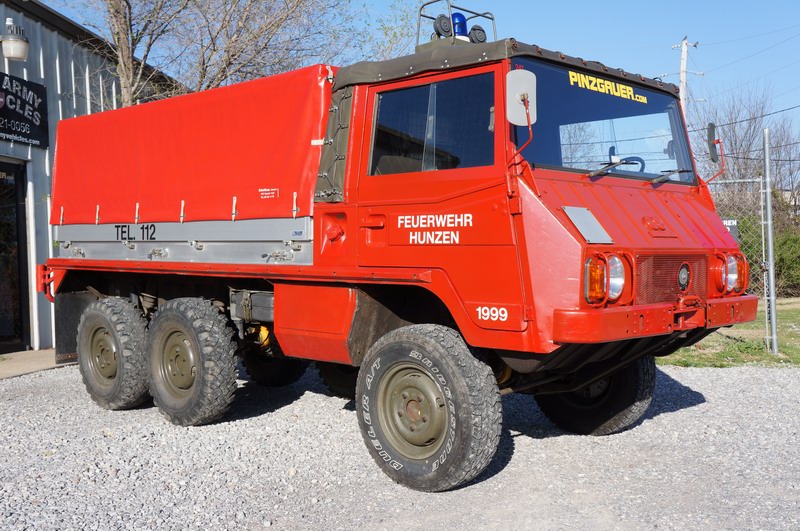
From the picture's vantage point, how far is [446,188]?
5277 millimetres

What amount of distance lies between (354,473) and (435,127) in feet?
8.06

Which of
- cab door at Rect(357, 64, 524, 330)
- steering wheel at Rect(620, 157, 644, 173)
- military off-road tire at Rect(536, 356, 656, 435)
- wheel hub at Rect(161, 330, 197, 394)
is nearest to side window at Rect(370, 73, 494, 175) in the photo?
cab door at Rect(357, 64, 524, 330)

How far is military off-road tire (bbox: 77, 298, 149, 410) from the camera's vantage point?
303 inches

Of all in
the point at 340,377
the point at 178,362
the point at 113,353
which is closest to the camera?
the point at 178,362

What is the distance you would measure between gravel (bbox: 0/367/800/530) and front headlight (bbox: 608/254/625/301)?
1.31m

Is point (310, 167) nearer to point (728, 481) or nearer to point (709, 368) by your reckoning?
point (728, 481)

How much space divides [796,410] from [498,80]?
4.63 metres

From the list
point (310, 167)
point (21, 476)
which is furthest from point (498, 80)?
point (21, 476)

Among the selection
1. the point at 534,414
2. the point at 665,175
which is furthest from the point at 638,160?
the point at 534,414

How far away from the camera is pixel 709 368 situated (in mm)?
9656

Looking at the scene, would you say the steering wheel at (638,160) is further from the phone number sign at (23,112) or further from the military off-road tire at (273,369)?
the phone number sign at (23,112)

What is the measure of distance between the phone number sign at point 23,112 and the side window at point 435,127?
23.3 ft

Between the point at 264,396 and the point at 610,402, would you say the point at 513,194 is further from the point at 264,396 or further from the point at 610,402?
the point at 264,396

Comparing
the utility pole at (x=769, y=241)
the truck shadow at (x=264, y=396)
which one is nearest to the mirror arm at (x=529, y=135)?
the truck shadow at (x=264, y=396)
